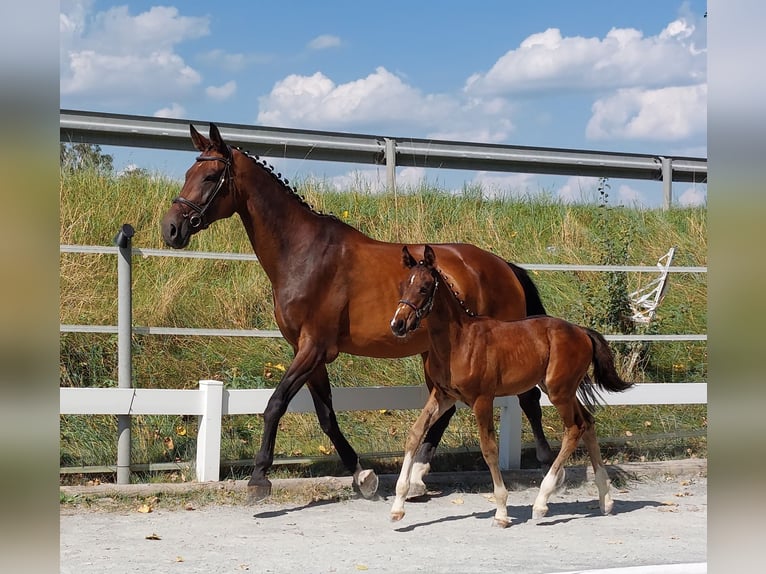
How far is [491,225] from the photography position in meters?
12.0

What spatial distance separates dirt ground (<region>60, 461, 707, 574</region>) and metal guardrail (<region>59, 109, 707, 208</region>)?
20.0 feet

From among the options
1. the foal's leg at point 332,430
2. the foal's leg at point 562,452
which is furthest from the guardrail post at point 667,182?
the foal's leg at point 332,430

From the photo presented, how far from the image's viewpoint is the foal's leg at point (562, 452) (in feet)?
20.0

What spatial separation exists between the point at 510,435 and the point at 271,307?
3.37 metres

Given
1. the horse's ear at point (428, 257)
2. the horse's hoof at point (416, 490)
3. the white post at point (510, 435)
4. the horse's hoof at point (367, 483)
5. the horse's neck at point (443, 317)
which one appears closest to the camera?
the horse's ear at point (428, 257)

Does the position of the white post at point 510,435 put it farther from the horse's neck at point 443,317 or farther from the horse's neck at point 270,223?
the horse's neck at point 270,223

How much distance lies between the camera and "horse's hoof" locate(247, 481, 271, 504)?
6324mm

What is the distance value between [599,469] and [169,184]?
7353 millimetres

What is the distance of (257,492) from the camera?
632 cm

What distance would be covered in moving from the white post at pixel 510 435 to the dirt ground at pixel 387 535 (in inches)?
21.0

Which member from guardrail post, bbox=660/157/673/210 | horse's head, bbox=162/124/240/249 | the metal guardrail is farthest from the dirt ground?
guardrail post, bbox=660/157/673/210

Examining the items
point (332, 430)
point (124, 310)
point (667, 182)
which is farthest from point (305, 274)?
point (667, 182)
